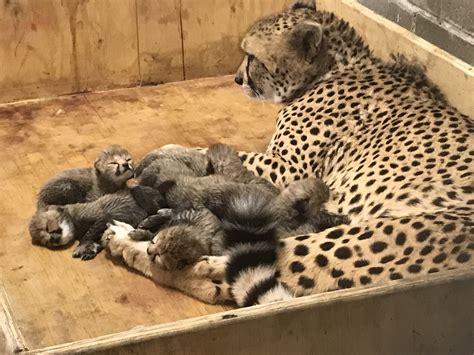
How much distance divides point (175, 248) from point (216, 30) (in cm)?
151

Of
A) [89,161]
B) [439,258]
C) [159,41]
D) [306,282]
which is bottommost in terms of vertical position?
[89,161]

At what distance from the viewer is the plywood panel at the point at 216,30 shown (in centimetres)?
316

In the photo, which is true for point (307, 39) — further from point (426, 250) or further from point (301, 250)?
point (426, 250)

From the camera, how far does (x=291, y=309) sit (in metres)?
1.39

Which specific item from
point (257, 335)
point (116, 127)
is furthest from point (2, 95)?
point (257, 335)

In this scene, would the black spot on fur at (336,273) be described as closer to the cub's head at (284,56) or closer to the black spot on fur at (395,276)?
the black spot on fur at (395,276)

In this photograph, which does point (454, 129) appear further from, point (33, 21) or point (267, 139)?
point (33, 21)

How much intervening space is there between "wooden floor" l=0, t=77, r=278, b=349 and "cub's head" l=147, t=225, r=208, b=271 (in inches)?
3.6

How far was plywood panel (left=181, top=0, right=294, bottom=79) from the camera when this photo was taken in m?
3.16

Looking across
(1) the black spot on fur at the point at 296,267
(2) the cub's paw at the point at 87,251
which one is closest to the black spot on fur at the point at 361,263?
(1) the black spot on fur at the point at 296,267

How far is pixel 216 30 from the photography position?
3.19m

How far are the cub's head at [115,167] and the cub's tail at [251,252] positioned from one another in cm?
52

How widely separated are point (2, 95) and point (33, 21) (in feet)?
0.88

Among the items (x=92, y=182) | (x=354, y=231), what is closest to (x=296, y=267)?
(x=354, y=231)
